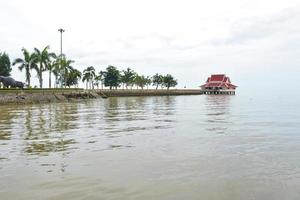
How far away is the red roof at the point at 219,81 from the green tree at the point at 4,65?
90731 millimetres

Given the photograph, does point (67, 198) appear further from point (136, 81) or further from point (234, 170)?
point (136, 81)

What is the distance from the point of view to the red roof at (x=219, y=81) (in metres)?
161

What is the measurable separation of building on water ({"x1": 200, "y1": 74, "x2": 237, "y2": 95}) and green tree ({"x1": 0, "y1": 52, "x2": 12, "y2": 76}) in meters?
90.5

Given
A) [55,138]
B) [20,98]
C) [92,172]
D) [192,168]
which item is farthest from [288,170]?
[20,98]

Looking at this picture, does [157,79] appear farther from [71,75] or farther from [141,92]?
[71,75]

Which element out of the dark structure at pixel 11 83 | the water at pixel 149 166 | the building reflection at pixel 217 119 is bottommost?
the building reflection at pixel 217 119

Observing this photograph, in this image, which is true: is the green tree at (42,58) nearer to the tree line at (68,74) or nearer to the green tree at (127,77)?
the tree line at (68,74)

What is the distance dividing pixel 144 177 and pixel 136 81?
5714 inches

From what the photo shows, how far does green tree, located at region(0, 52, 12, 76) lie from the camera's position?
312 feet

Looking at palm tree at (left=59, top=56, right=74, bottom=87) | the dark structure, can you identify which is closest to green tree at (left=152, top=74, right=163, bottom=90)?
palm tree at (left=59, top=56, right=74, bottom=87)

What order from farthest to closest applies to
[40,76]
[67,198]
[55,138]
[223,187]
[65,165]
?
[40,76] → [55,138] → [65,165] → [223,187] → [67,198]

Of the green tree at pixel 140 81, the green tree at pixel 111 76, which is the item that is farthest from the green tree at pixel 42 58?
the green tree at pixel 140 81

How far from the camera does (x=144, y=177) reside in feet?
36.3

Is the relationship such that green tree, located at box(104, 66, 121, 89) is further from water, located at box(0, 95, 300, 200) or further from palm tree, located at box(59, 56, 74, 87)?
water, located at box(0, 95, 300, 200)
